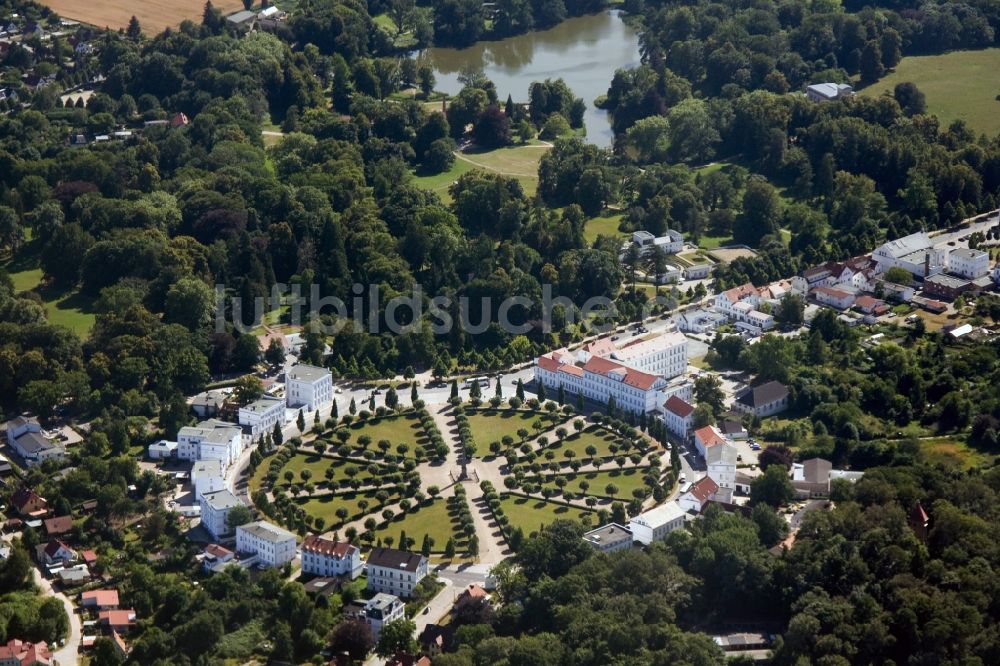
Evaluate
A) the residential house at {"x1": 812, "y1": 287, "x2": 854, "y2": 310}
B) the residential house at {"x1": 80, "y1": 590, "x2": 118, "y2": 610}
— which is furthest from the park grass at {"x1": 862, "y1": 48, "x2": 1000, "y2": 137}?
the residential house at {"x1": 80, "y1": 590, "x2": 118, "y2": 610}

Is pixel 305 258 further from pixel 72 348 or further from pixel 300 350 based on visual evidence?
pixel 72 348

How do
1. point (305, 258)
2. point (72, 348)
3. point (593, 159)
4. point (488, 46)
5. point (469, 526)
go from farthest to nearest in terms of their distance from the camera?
point (488, 46), point (593, 159), point (305, 258), point (72, 348), point (469, 526)

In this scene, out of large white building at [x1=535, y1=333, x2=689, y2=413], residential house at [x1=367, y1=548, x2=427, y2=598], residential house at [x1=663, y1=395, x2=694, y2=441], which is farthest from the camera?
large white building at [x1=535, y1=333, x2=689, y2=413]

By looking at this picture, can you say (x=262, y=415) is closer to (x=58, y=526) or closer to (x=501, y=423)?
(x=501, y=423)

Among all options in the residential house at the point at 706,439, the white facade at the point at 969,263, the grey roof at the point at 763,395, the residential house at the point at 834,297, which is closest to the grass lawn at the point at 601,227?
the residential house at the point at 834,297

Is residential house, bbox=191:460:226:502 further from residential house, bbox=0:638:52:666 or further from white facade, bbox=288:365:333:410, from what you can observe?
residential house, bbox=0:638:52:666

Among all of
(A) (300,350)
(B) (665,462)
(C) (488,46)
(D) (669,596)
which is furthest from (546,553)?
(C) (488,46)

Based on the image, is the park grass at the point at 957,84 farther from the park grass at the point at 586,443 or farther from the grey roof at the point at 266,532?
the grey roof at the point at 266,532
